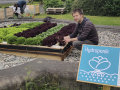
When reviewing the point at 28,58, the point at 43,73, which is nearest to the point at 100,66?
the point at 43,73

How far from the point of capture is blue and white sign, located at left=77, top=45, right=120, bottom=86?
2.77 metres

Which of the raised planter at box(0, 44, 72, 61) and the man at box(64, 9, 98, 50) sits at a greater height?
the man at box(64, 9, 98, 50)

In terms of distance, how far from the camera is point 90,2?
14992mm

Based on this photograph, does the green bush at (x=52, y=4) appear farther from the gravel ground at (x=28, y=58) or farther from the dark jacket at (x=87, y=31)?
the dark jacket at (x=87, y=31)

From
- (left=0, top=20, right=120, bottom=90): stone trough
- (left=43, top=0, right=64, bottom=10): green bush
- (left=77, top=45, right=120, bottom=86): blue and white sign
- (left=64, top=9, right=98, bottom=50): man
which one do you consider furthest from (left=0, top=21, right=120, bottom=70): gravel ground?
(left=43, top=0, right=64, bottom=10): green bush

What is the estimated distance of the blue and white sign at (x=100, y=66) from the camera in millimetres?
2771

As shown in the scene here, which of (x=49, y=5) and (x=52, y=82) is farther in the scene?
(x=49, y=5)

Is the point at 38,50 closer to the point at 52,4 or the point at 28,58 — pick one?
the point at 28,58

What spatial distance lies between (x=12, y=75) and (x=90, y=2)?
12953 millimetres

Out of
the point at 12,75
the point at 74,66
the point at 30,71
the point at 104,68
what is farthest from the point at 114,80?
the point at 12,75

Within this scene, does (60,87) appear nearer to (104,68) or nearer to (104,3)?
(104,68)

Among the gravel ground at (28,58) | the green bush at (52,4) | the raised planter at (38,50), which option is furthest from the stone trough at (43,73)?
the green bush at (52,4)

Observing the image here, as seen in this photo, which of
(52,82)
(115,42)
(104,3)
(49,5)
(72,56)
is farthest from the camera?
(49,5)

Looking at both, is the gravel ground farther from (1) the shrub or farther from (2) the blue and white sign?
(1) the shrub
